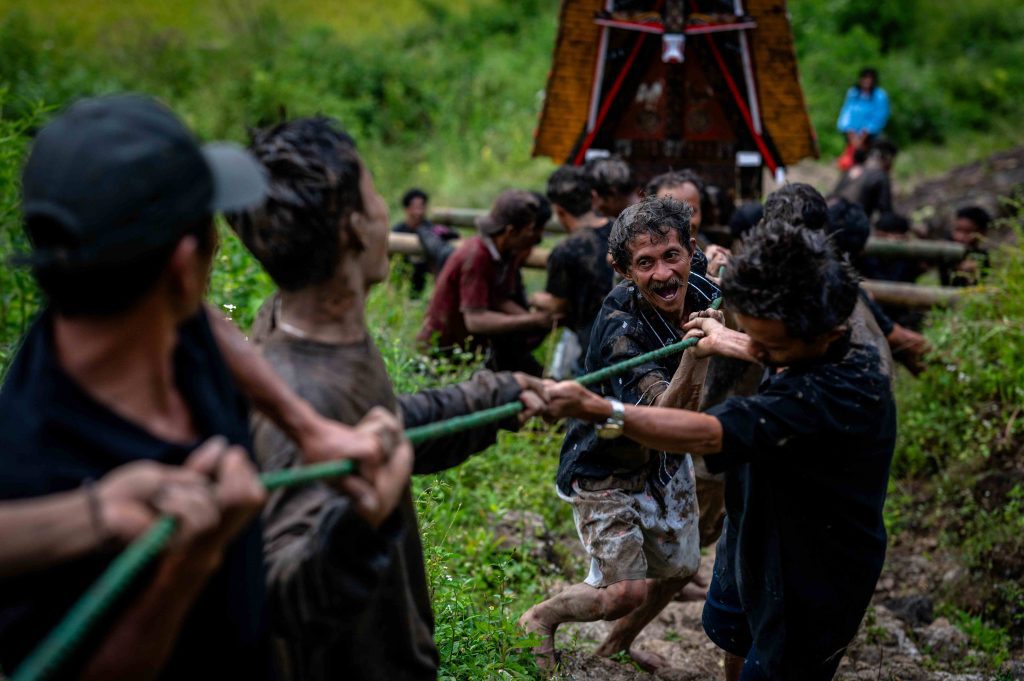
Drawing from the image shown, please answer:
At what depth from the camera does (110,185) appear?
1563 millimetres

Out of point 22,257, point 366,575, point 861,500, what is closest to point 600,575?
point 861,500

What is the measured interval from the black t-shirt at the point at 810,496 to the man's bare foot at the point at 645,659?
4.24ft

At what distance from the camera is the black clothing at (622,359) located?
139 inches

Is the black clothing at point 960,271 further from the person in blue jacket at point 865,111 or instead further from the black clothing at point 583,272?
the person in blue jacket at point 865,111

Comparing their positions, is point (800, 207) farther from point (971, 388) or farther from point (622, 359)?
point (971, 388)

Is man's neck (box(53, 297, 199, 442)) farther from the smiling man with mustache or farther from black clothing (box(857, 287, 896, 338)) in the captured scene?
black clothing (box(857, 287, 896, 338))

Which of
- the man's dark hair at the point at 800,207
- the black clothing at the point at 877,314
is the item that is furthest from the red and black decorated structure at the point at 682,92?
the man's dark hair at the point at 800,207

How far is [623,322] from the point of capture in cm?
360

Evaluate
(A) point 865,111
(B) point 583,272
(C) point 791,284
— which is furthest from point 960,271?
(A) point 865,111

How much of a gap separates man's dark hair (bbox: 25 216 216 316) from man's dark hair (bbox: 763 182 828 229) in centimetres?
316

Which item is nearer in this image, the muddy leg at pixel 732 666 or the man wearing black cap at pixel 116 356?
the man wearing black cap at pixel 116 356

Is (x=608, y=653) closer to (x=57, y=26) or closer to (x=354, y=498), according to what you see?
(x=354, y=498)

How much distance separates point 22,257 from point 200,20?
20666 millimetres

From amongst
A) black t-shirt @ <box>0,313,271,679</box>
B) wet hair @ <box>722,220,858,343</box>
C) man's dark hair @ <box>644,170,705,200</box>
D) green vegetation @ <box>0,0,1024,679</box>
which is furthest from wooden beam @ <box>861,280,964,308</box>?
black t-shirt @ <box>0,313,271,679</box>
